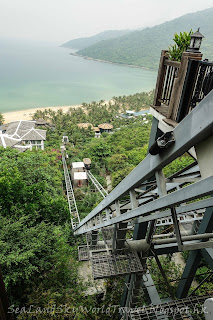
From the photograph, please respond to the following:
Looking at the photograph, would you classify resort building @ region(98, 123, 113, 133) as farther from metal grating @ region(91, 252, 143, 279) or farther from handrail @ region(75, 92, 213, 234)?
handrail @ region(75, 92, 213, 234)

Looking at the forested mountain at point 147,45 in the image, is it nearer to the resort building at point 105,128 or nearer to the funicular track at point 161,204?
the resort building at point 105,128

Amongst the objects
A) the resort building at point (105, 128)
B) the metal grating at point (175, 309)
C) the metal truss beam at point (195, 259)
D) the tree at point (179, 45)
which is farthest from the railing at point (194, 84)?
the resort building at point (105, 128)

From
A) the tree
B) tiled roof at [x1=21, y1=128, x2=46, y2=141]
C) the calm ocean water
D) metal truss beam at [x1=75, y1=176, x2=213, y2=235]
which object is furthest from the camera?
the calm ocean water

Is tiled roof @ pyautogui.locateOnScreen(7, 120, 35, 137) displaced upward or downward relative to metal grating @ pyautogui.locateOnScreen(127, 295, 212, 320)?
downward

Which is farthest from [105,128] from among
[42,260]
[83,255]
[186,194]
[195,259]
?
[186,194]

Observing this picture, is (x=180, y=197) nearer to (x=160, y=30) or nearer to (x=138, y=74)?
(x=138, y=74)

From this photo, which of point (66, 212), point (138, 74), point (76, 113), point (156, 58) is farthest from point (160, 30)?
point (66, 212)

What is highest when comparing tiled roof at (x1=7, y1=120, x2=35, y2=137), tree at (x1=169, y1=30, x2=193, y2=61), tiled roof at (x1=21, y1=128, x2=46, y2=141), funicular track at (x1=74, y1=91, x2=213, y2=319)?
tree at (x1=169, y1=30, x2=193, y2=61)

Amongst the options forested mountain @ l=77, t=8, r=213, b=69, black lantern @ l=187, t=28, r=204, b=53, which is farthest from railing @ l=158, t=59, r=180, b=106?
forested mountain @ l=77, t=8, r=213, b=69
